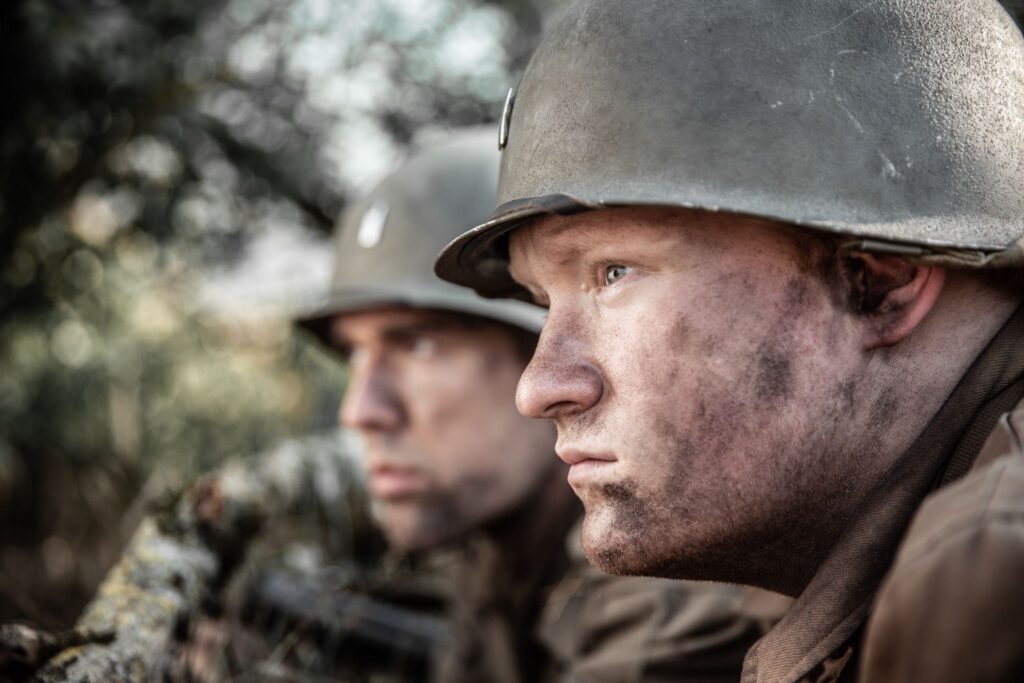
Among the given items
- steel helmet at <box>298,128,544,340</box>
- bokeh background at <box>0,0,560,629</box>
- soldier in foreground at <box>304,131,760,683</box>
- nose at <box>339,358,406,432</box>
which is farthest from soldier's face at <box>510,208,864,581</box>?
bokeh background at <box>0,0,560,629</box>

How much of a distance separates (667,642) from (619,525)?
4.29ft

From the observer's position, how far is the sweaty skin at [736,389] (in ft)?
5.34

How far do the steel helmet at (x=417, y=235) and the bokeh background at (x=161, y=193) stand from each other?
6.19 ft

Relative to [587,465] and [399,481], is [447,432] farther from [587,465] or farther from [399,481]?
[587,465]

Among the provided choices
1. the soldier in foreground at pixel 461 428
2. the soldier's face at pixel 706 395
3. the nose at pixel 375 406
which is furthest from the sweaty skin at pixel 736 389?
the nose at pixel 375 406

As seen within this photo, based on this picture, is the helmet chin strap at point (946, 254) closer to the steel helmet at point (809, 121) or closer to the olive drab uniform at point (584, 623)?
the steel helmet at point (809, 121)

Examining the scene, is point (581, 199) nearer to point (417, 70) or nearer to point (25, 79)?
point (25, 79)

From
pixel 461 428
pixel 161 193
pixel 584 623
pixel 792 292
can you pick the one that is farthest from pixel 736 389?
pixel 161 193

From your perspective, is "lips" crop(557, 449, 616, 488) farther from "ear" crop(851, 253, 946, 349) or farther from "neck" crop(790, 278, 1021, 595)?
"ear" crop(851, 253, 946, 349)

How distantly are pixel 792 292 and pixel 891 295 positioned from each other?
186 mm

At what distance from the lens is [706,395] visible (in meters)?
1.63

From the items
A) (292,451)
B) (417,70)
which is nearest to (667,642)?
(292,451)

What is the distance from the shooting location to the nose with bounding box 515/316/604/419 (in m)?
1.72

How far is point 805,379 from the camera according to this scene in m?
1.62
